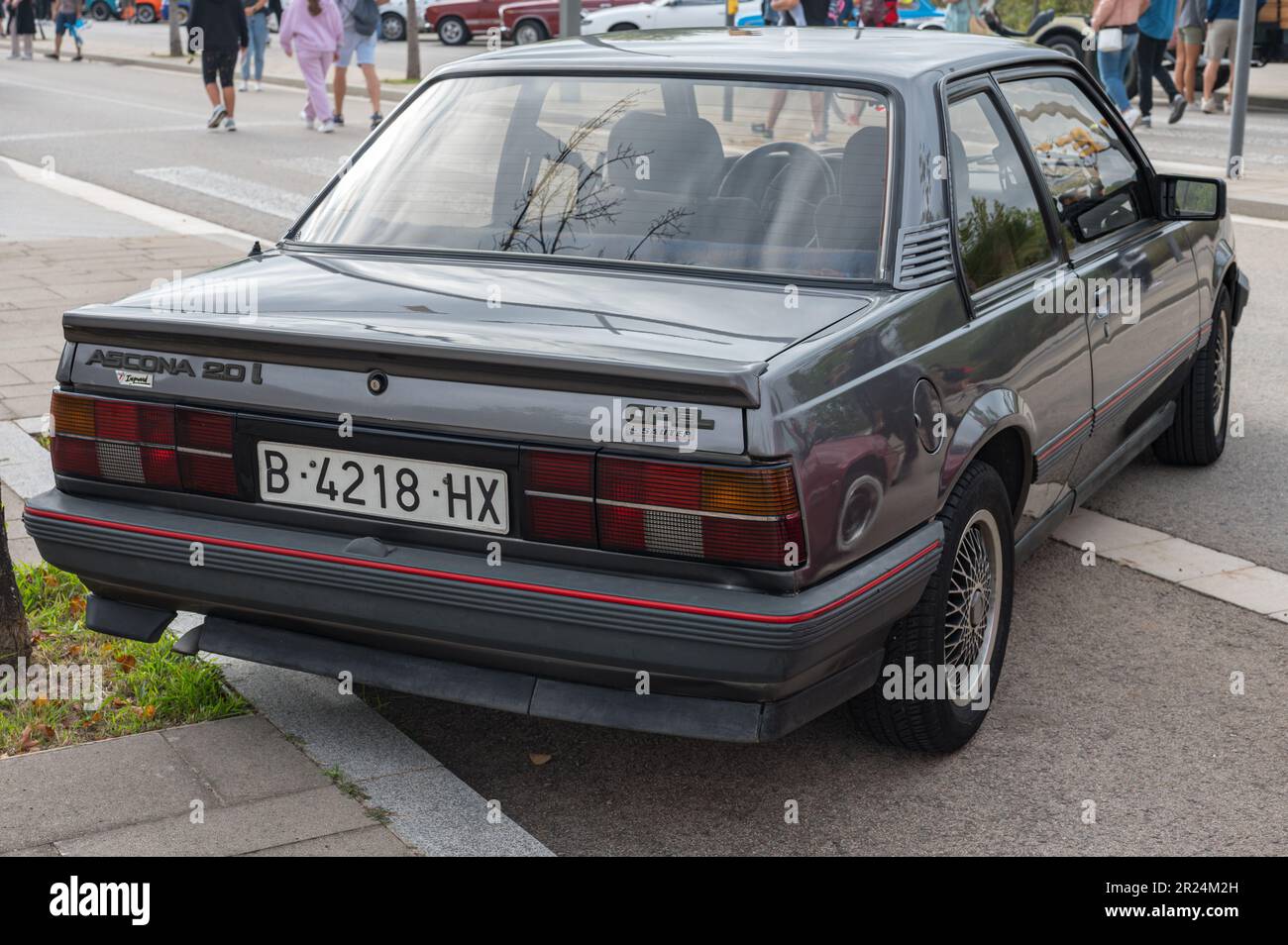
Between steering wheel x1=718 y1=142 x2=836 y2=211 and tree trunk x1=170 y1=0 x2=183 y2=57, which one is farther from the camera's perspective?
tree trunk x1=170 y1=0 x2=183 y2=57

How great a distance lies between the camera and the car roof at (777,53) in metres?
3.83

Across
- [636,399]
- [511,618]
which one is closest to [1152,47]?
[636,399]

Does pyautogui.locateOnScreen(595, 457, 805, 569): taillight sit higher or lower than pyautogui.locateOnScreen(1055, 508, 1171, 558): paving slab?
higher

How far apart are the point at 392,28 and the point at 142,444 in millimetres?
36272

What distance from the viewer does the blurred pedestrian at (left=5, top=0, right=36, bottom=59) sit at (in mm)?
32312

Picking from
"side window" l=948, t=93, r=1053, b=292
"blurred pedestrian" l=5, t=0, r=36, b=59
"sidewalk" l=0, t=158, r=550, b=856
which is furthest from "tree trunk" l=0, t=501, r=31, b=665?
"blurred pedestrian" l=5, t=0, r=36, b=59

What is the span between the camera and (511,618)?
2992 mm

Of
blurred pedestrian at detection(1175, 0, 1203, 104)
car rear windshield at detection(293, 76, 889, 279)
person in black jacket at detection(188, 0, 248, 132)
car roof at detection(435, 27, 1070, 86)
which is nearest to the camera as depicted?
car rear windshield at detection(293, 76, 889, 279)

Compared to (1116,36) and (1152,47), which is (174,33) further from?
(1116,36)

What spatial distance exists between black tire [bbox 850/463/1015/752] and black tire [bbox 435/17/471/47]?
33.3m

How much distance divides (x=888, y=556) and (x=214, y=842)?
4.87 ft

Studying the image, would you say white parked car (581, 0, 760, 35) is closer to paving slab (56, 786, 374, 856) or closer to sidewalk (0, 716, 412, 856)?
sidewalk (0, 716, 412, 856)

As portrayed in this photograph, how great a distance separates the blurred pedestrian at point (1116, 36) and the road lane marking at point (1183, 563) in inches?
398
